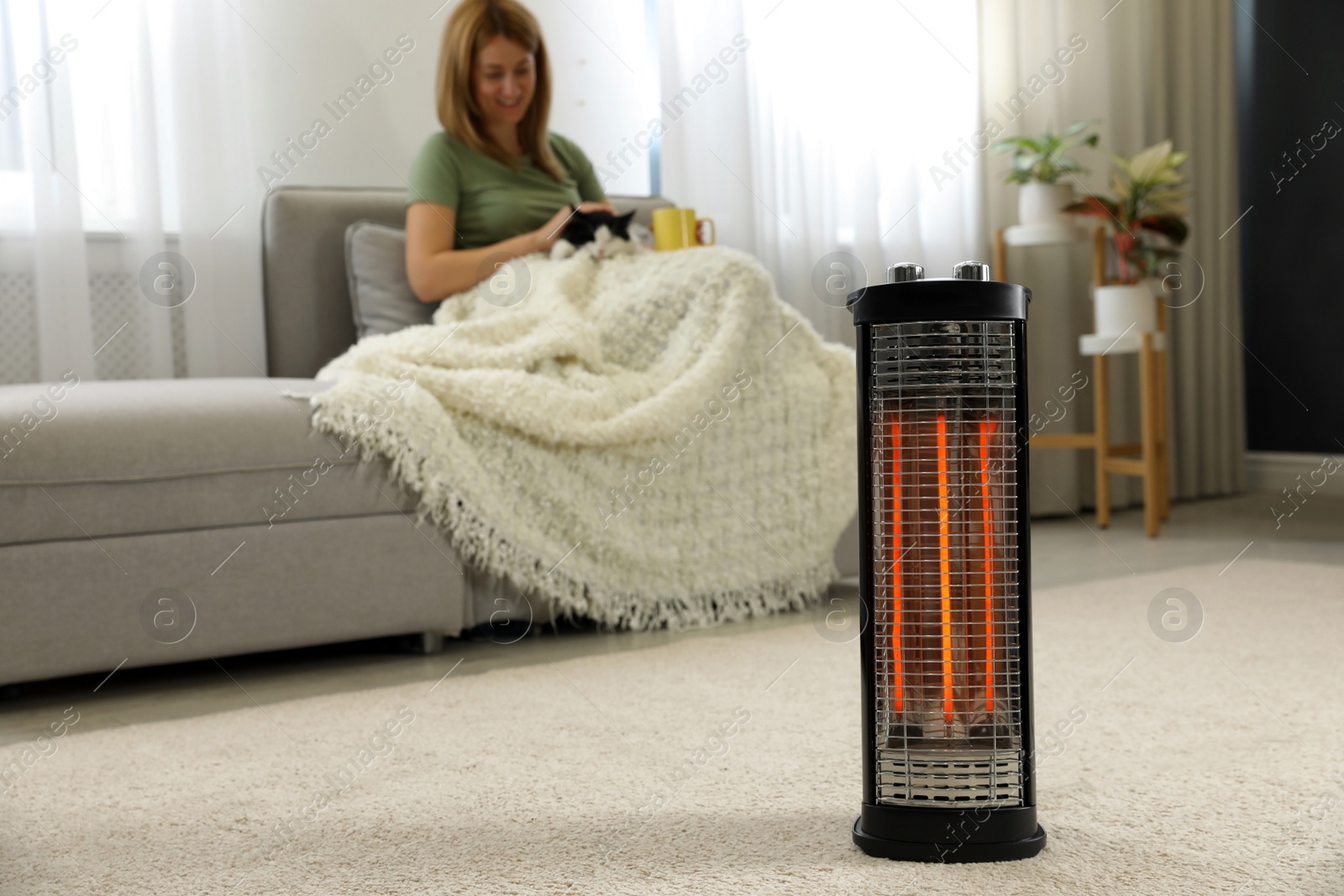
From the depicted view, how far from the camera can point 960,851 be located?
2.97 feet

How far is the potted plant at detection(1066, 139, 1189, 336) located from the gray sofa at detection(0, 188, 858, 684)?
6.29 ft

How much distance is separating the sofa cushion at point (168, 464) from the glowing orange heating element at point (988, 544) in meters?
1.03

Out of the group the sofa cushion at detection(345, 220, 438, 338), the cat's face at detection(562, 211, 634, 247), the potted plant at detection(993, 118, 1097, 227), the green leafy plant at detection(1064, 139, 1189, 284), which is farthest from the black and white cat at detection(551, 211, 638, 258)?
the green leafy plant at detection(1064, 139, 1189, 284)

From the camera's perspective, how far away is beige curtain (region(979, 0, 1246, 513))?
3377mm

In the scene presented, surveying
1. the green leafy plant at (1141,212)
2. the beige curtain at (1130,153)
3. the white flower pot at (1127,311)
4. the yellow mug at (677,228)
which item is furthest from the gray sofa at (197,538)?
the beige curtain at (1130,153)

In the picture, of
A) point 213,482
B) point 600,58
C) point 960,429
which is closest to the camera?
point 960,429

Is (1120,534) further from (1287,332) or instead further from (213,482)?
(213,482)

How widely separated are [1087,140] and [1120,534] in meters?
1.04

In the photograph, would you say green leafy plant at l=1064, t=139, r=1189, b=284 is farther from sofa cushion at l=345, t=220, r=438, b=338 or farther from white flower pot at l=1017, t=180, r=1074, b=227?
sofa cushion at l=345, t=220, r=438, b=338

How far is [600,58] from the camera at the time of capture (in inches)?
116

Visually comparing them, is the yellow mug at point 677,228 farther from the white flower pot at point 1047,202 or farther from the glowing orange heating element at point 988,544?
the glowing orange heating element at point 988,544

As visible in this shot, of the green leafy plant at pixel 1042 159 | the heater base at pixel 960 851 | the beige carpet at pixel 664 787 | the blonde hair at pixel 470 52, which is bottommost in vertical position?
the beige carpet at pixel 664 787

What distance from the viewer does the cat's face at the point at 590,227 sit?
2.12m

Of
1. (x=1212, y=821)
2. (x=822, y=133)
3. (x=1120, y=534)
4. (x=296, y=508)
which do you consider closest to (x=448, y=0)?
(x=822, y=133)
